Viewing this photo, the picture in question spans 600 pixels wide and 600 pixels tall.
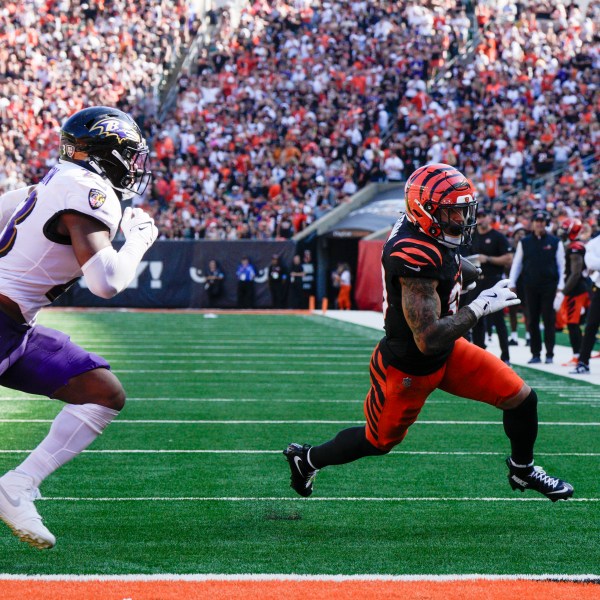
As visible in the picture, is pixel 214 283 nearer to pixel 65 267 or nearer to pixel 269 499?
pixel 269 499

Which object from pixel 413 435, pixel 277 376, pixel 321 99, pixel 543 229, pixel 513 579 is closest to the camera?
pixel 513 579

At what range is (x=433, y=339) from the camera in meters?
4.66

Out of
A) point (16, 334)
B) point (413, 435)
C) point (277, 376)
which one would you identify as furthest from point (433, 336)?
point (277, 376)

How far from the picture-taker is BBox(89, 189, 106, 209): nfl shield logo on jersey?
4156 mm

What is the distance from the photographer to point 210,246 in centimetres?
2645

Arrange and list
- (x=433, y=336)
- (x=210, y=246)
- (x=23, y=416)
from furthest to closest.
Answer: (x=210, y=246), (x=23, y=416), (x=433, y=336)

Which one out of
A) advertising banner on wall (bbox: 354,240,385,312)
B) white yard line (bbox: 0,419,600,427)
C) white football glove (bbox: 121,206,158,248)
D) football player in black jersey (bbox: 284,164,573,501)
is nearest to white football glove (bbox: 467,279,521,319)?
football player in black jersey (bbox: 284,164,573,501)

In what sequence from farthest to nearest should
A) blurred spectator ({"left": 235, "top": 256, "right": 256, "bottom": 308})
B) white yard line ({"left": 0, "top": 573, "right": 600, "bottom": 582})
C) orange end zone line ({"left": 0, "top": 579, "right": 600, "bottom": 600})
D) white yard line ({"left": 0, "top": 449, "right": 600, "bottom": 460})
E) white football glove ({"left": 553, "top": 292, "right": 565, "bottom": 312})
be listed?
blurred spectator ({"left": 235, "top": 256, "right": 256, "bottom": 308}) → white football glove ({"left": 553, "top": 292, "right": 565, "bottom": 312}) → white yard line ({"left": 0, "top": 449, "right": 600, "bottom": 460}) → white yard line ({"left": 0, "top": 573, "right": 600, "bottom": 582}) → orange end zone line ({"left": 0, "top": 579, "right": 600, "bottom": 600})

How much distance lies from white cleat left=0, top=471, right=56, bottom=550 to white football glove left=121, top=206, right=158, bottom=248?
40.9 inches

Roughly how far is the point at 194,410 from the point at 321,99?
67.7ft

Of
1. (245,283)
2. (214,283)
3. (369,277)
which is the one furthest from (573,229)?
(214,283)

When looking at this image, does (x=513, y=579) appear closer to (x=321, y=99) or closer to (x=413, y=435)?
(x=413, y=435)

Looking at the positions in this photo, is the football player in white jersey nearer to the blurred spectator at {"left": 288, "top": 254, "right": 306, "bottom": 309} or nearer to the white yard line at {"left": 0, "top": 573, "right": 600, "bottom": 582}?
the white yard line at {"left": 0, "top": 573, "right": 600, "bottom": 582}

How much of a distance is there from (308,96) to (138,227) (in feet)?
81.7
